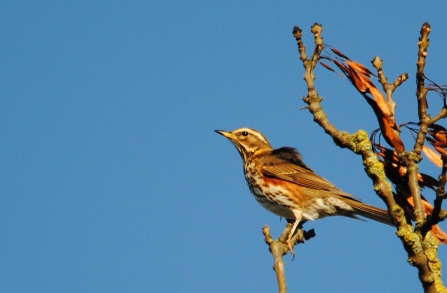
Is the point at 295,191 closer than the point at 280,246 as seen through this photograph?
No

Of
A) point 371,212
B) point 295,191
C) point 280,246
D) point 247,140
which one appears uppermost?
point 247,140

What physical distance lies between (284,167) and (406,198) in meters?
5.18

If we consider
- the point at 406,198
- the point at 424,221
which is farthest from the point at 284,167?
the point at 424,221

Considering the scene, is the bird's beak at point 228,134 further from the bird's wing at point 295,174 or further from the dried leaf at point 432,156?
the dried leaf at point 432,156

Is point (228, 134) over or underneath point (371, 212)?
over

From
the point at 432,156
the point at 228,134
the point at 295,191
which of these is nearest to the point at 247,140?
the point at 228,134

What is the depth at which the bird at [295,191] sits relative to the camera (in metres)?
8.98

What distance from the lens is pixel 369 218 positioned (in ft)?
28.4

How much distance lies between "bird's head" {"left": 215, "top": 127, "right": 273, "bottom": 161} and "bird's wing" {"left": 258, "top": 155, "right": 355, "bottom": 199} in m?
0.59

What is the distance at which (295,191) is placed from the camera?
9445 millimetres

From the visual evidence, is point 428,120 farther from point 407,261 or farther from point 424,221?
point 407,261

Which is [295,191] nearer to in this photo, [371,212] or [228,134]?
[371,212]

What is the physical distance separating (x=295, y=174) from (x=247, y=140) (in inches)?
63.0

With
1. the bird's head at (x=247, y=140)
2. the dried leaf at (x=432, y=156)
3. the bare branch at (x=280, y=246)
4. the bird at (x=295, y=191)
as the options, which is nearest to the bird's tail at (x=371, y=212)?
the bird at (x=295, y=191)
